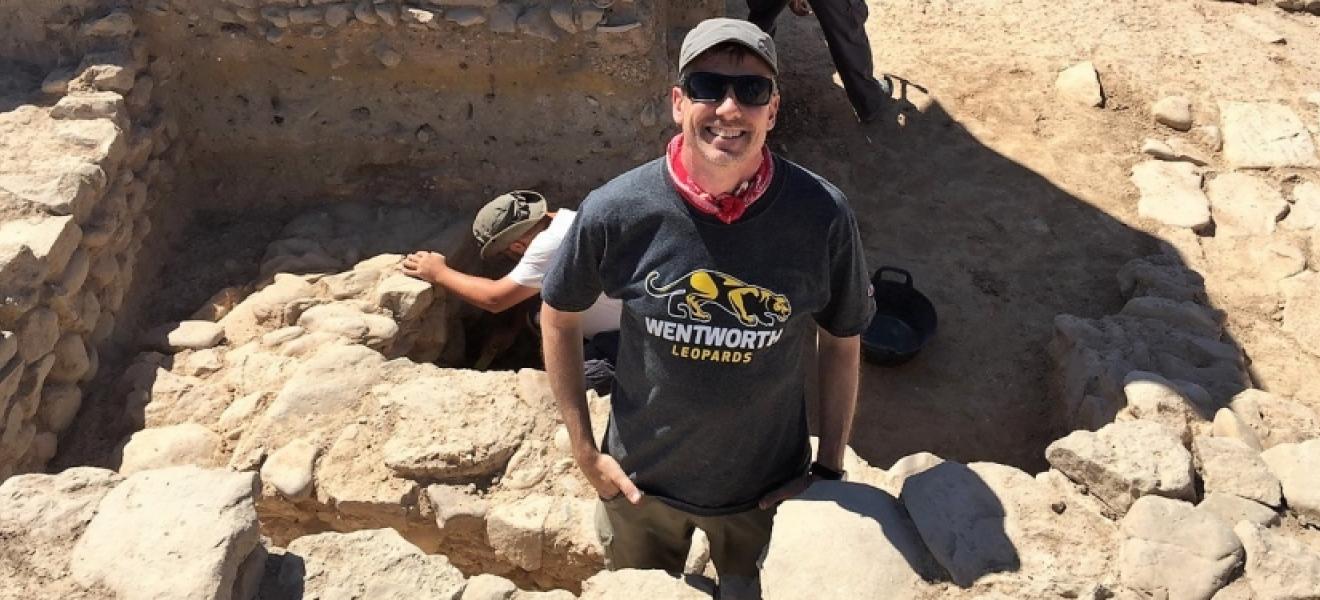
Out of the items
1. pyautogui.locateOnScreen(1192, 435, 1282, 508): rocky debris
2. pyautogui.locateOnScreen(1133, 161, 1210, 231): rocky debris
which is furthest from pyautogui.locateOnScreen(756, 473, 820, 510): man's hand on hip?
pyautogui.locateOnScreen(1133, 161, 1210, 231): rocky debris

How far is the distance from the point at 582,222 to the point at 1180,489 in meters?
1.99

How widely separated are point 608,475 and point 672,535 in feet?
1.01

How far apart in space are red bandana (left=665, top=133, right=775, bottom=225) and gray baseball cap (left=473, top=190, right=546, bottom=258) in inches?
75.5

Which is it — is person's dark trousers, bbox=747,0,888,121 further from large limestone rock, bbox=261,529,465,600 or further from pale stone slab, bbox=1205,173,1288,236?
large limestone rock, bbox=261,529,465,600

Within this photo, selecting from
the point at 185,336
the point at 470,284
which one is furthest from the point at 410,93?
the point at 185,336

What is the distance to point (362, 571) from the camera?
264 cm

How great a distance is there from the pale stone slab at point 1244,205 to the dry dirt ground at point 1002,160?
43cm

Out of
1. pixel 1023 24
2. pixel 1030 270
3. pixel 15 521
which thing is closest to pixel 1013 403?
pixel 1030 270

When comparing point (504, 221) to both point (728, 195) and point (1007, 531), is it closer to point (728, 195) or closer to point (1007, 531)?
point (728, 195)

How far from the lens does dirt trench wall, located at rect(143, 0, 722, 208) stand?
5.00m

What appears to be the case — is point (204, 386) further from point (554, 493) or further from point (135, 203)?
point (554, 493)

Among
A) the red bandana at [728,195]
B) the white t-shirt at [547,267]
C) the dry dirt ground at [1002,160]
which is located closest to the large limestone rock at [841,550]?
the red bandana at [728,195]

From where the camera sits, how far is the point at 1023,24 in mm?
7414

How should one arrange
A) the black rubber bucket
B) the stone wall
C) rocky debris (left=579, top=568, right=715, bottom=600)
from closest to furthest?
1. rocky debris (left=579, top=568, right=715, bottom=600)
2. the stone wall
3. the black rubber bucket
